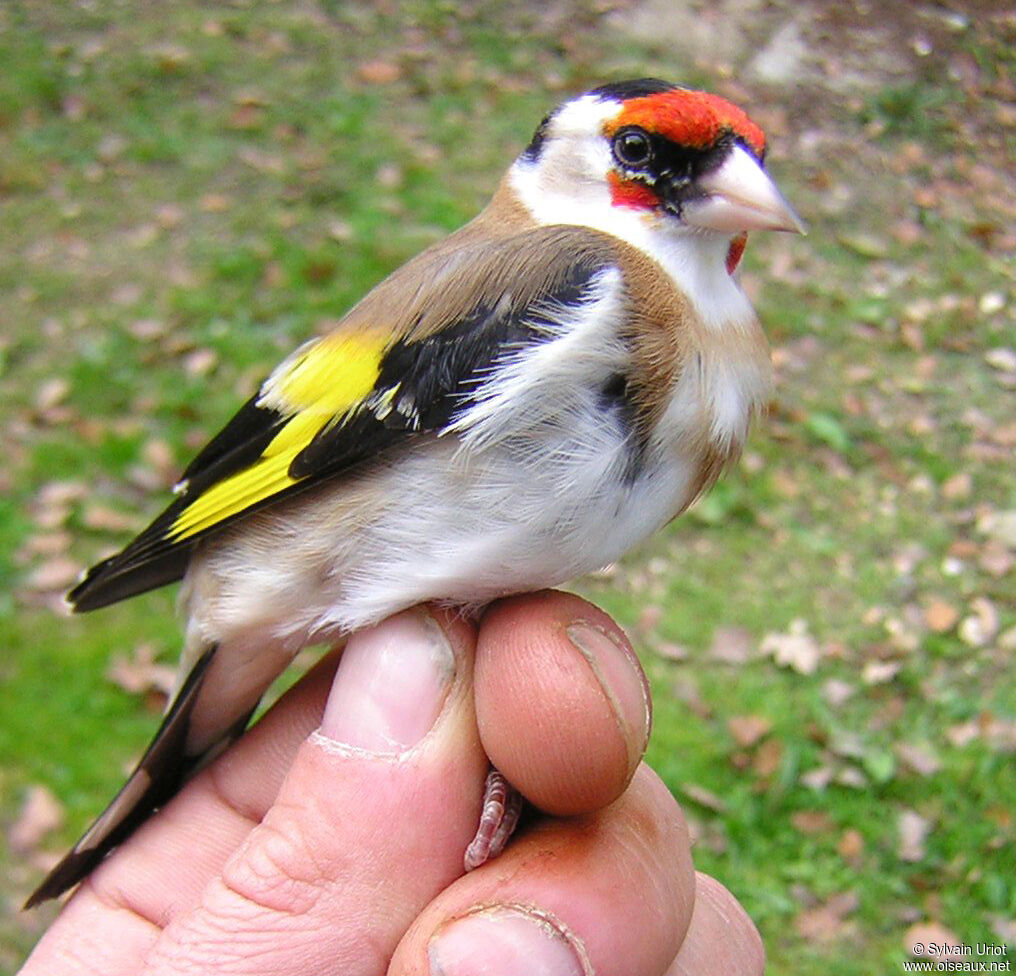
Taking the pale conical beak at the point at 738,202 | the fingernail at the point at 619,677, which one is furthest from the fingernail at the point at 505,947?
the pale conical beak at the point at 738,202

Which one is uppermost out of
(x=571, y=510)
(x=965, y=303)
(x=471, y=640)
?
(x=571, y=510)

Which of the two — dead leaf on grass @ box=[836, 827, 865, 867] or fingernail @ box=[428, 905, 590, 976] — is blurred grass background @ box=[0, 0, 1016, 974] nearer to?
dead leaf on grass @ box=[836, 827, 865, 867]

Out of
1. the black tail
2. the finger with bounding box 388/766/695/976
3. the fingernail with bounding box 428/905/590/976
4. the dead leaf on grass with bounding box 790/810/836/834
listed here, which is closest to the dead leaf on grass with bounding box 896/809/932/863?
the dead leaf on grass with bounding box 790/810/836/834

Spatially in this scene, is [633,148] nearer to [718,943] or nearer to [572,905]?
[572,905]

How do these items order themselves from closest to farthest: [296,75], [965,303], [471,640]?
1. [471,640]
2. [965,303]
3. [296,75]

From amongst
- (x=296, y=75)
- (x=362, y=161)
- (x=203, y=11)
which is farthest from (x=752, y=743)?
(x=203, y=11)

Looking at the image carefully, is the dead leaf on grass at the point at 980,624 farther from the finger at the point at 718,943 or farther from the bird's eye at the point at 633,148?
the bird's eye at the point at 633,148

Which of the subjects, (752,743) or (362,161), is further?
(362,161)

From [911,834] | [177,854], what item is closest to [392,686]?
[177,854]

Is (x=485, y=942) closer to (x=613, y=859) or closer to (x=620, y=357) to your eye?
(x=613, y=859)
